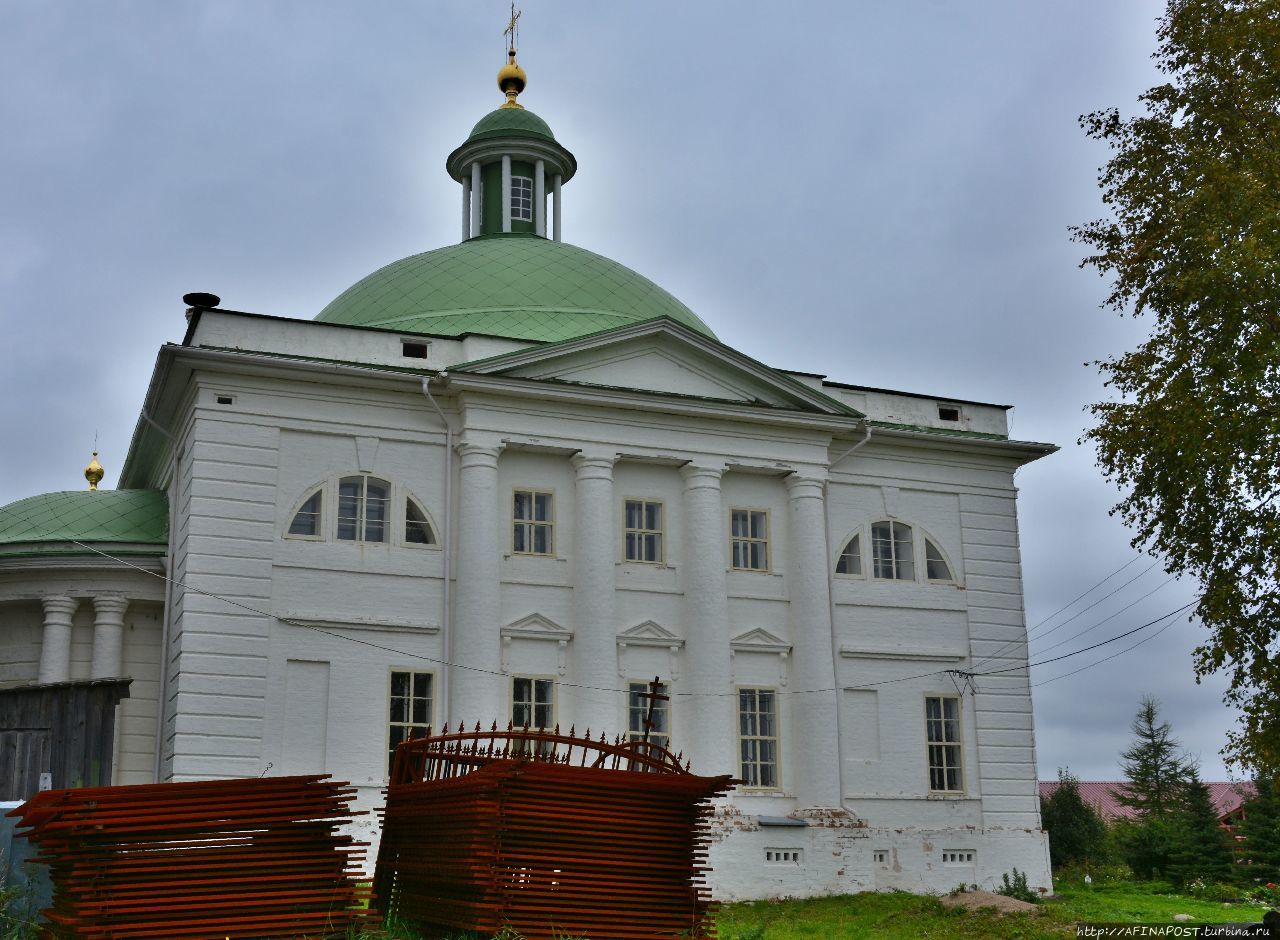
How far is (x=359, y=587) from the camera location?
22.6m

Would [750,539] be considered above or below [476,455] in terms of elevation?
below

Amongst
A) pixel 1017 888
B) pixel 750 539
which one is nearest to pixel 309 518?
pixel 750 539

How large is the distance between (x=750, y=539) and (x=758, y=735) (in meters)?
3.50

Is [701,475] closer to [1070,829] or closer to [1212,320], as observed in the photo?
[1212,320]

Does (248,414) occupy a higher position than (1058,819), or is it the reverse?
(248,414)

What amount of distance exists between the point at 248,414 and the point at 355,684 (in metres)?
4.62

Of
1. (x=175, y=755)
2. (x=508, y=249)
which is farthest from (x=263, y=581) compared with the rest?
(x=508, y=249)

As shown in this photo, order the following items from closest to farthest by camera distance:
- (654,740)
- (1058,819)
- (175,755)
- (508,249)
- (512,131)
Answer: (175,755) < (654,740) < (508,249) < (512,131) < (1058,819)

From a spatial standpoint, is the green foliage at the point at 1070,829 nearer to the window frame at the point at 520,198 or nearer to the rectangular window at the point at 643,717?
the rectangular window at the point at 643,717

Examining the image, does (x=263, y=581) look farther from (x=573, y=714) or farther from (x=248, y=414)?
(x=573, y=714)

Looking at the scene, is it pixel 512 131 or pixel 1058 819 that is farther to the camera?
pixel 1058 819

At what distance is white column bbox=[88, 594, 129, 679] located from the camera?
24.1 m

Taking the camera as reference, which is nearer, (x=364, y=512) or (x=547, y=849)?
(x=547, y=849)

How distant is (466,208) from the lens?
31828 mm
